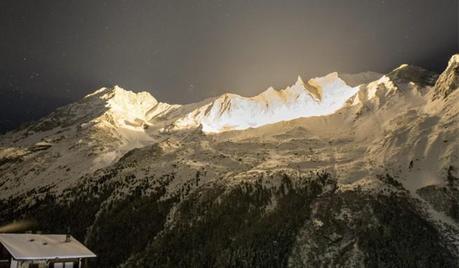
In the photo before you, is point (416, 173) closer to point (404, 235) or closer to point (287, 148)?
point (404, 235)

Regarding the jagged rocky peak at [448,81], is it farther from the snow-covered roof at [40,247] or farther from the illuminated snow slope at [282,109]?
the snow-covered roof at [40,247]

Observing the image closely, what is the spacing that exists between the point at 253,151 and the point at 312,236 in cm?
5750

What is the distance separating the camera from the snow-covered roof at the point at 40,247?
54.4 m

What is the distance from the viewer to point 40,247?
58375 millimetres

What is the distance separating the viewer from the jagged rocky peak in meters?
134

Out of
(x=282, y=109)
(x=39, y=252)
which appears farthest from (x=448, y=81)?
(x=39, y=252)

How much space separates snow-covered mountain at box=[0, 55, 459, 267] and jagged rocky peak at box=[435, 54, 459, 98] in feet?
1.40

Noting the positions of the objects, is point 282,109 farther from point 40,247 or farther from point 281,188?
point 40,247

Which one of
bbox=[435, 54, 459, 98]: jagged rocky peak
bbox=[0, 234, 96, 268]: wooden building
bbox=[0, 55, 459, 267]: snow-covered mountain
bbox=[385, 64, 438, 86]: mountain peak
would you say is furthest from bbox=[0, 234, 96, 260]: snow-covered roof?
bbox=[385, 64, 438, 86]: mountain peak

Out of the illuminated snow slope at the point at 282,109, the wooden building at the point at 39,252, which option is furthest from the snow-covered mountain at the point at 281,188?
the wooden building at the point at 39,252

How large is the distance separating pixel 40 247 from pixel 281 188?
2356 inches

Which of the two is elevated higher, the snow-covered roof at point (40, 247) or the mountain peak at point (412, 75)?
the mountain peak at point (412, 75)

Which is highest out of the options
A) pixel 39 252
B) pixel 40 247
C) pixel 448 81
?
pixel 448 81

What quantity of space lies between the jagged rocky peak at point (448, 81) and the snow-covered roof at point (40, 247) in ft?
376
